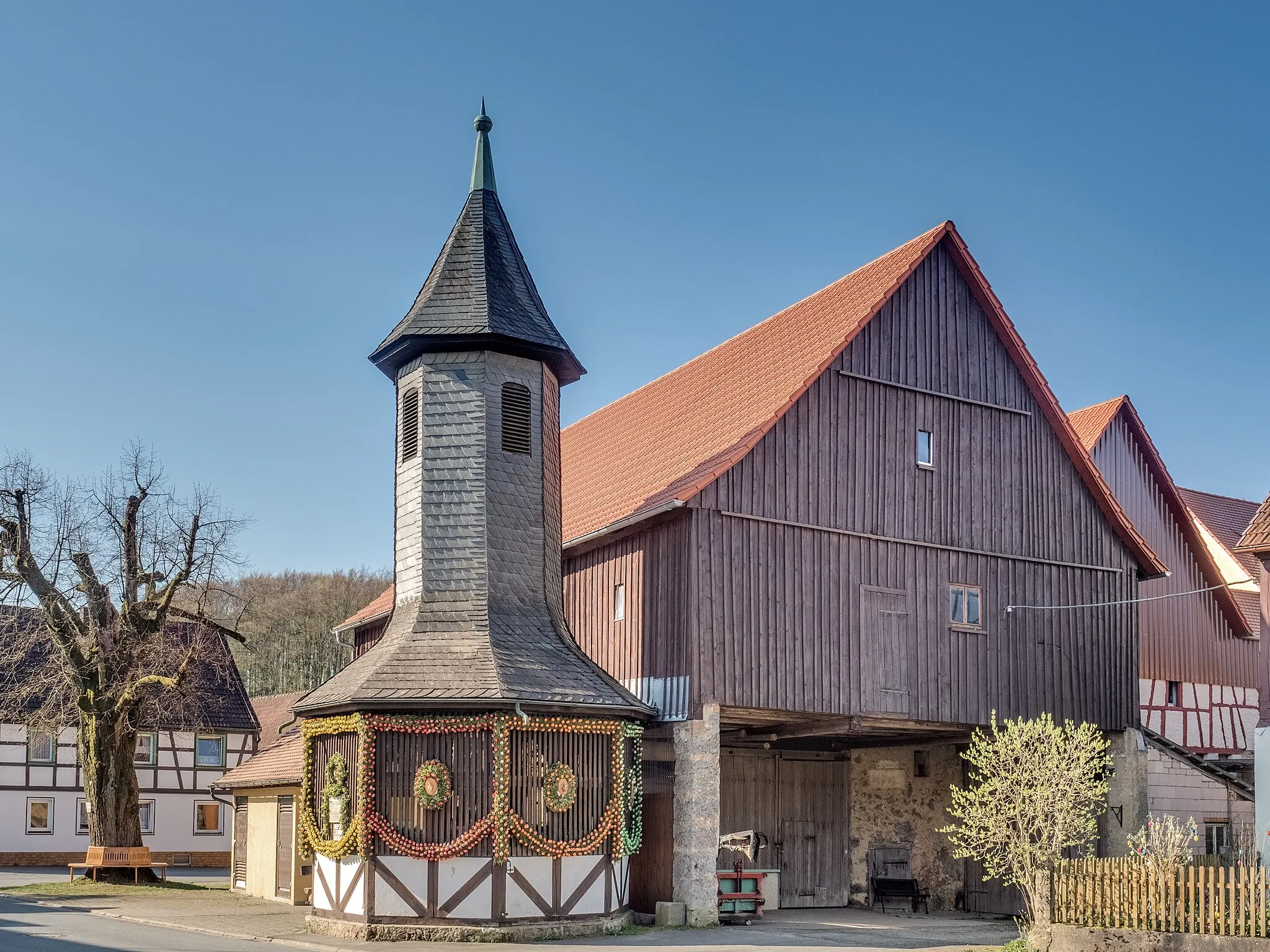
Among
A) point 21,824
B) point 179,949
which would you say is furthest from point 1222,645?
point 21,824

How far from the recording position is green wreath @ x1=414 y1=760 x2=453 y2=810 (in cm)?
1925

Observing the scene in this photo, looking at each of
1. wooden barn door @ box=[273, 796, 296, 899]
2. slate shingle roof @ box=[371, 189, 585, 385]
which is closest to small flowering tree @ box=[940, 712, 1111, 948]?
slate shingle roof @ box=[371, 189, 585, 385]

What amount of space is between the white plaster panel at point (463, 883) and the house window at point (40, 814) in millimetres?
26499

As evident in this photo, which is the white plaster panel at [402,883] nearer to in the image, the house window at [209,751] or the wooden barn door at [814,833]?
the wooden barn door at [814,833]

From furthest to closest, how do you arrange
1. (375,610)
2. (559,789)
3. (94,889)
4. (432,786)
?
(375,610), (94,889), (559,789), (432,786)

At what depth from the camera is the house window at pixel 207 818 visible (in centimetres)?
4378

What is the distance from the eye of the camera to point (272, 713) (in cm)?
5162

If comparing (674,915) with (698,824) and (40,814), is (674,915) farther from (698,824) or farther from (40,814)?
(40,814)

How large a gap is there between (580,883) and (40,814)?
27.1 metres

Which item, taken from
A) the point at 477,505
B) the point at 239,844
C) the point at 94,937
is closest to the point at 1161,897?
the point at 477,505

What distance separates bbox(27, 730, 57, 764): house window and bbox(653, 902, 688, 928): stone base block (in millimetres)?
26801

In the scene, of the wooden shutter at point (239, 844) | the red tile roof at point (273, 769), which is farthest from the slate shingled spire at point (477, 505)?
the wooden shutter at point (239, 844)

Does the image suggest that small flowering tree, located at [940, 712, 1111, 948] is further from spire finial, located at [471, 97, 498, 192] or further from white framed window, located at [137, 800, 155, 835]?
white framed window, located at [137, 800, 155, 835]

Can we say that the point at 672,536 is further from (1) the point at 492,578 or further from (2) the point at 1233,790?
(2) the point at 1233,790
